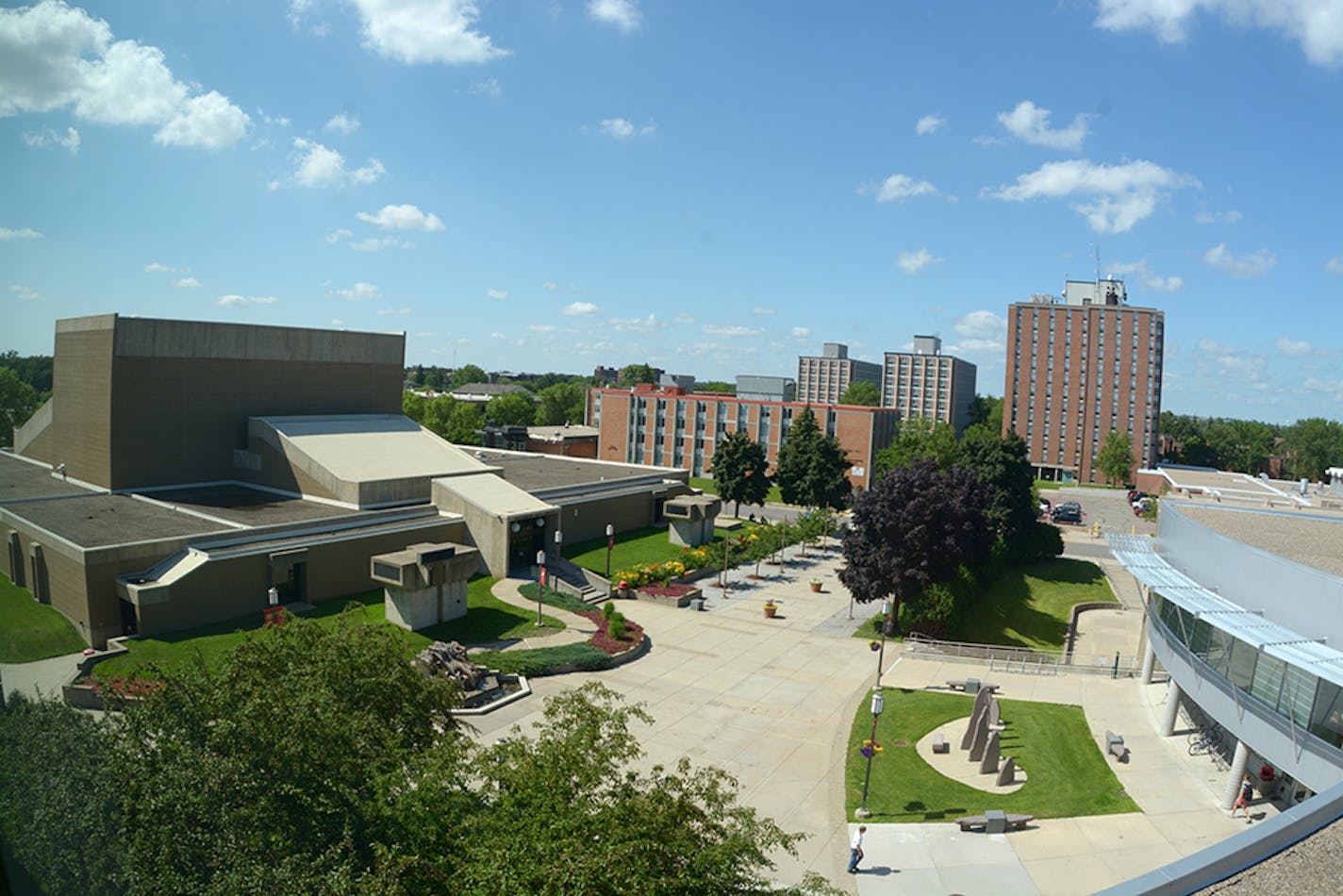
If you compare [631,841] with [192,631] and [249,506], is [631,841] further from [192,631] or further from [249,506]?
[249,506]

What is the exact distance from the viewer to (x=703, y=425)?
3652 inches

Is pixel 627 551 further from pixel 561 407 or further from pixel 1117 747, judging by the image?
pixel 561 407

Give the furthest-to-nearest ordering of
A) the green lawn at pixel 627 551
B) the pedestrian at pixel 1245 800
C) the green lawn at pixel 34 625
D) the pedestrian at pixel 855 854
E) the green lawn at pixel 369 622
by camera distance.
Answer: the green lawn at pixel 627 551 → the green lawn at pixel 369 622 → the green lawn at pixel 34 625 → the pedestrian at pixel 1245 800 → the pedestrian at pixel 855 854

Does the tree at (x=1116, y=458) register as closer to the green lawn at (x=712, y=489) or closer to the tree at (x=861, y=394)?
the green lawn at (x=712, y=489)

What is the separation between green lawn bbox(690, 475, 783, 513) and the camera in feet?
247

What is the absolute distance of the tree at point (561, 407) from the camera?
436 ft

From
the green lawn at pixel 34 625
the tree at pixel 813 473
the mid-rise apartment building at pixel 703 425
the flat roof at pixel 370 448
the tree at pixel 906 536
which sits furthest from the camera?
the mid-rise apartment building at pixel 703 425

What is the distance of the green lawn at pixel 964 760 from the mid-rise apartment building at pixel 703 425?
189 ft

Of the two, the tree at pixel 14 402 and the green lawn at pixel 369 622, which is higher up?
the tree at pixel 14 402

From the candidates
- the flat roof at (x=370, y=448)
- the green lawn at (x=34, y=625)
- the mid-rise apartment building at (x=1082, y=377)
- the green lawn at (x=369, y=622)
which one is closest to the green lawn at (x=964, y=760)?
the green lawn at (x=369, y=622)

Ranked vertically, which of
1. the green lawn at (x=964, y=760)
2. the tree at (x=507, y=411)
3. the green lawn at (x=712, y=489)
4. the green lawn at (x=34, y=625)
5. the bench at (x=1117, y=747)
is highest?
the tree at (x=507, y=411)

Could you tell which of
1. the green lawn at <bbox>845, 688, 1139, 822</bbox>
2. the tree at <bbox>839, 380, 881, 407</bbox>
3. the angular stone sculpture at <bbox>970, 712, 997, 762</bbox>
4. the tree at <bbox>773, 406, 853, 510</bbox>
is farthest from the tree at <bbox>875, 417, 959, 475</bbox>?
the tree at <bbox>839, 380, 881, 407</bbox>

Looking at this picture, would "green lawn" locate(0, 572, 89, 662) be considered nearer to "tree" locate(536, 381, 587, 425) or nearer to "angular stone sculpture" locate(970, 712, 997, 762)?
"angular stone sculpture" locate(970, 712, 997, 762)

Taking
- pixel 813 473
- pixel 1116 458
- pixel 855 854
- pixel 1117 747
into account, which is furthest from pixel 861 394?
pixel 855 854
